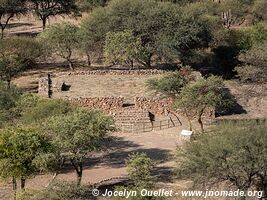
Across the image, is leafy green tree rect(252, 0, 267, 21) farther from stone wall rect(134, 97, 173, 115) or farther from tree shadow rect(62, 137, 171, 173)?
tree shadow rect(62, 137, 171, 173)

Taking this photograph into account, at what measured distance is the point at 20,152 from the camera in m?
27.1

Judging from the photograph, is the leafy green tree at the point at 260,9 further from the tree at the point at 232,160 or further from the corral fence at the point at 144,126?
the tree at the point at 232,160

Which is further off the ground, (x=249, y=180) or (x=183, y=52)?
(x=183, y=52)

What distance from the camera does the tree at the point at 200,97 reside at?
Answer: 36.2 meters

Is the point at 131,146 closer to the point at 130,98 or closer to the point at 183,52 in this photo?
the point at 130,98

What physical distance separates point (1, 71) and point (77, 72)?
6915 millimetres

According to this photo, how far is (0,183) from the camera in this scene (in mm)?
30797

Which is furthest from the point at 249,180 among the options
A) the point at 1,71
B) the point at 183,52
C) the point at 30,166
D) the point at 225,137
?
the point at 183,52

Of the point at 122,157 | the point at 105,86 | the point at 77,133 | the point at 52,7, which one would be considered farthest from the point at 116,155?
the point at 52,7

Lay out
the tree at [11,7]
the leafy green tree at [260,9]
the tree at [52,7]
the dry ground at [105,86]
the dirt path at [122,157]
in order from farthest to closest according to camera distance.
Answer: the leafy green tree at [260,9] < the tree at [52,7] < the tree at [11,7] < the dry ground at [105,86] < the dirt path at [122,157]

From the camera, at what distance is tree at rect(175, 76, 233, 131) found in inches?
1423

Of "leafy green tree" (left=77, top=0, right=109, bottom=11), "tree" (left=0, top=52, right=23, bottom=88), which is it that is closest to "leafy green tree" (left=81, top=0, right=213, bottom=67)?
"tree" (left=0, top=52, right=23, bottom=88)

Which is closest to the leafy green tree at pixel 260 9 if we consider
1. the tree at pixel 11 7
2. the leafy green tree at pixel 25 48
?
the tree at pixel 11 7

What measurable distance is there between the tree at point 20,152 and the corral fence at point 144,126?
11.4m
